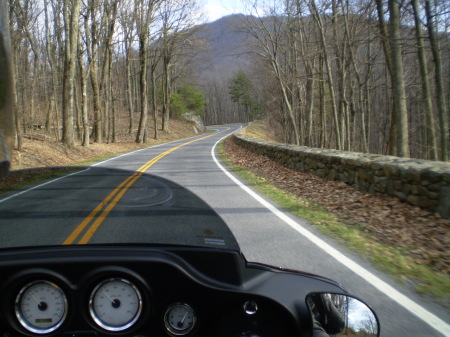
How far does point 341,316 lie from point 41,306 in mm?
1609

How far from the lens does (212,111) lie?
12062 centimetres

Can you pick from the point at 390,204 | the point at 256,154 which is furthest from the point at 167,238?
the point at 256,154

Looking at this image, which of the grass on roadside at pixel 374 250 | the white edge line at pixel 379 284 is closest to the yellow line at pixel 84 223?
the white edge line at pixel 379 284

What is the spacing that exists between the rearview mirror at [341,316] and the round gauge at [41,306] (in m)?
1.32

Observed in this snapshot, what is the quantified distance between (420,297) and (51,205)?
3588 mm

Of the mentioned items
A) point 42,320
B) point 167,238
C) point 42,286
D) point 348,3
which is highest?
point 348,3

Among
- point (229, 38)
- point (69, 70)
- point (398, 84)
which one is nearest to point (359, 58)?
point (229, 38)

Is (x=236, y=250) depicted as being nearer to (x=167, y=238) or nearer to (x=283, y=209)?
(x=167, y=238)

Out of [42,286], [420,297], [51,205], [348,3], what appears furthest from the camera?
[348,3]

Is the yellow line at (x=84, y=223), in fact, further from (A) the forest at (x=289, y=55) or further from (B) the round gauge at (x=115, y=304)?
(A) the forest at (x=289, y=55)

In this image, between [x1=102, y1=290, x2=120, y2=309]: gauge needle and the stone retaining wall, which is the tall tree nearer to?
the stone retaining wall

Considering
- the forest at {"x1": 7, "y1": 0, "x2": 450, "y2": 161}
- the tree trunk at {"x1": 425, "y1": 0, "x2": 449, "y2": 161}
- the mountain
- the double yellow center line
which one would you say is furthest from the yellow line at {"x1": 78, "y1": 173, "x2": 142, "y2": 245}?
the mountain

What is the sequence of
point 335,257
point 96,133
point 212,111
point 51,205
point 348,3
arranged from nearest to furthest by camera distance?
point 51,205 → point 335,257 → point 348,3 → point 96,133 → point 212,111

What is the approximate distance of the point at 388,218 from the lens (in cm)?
698
